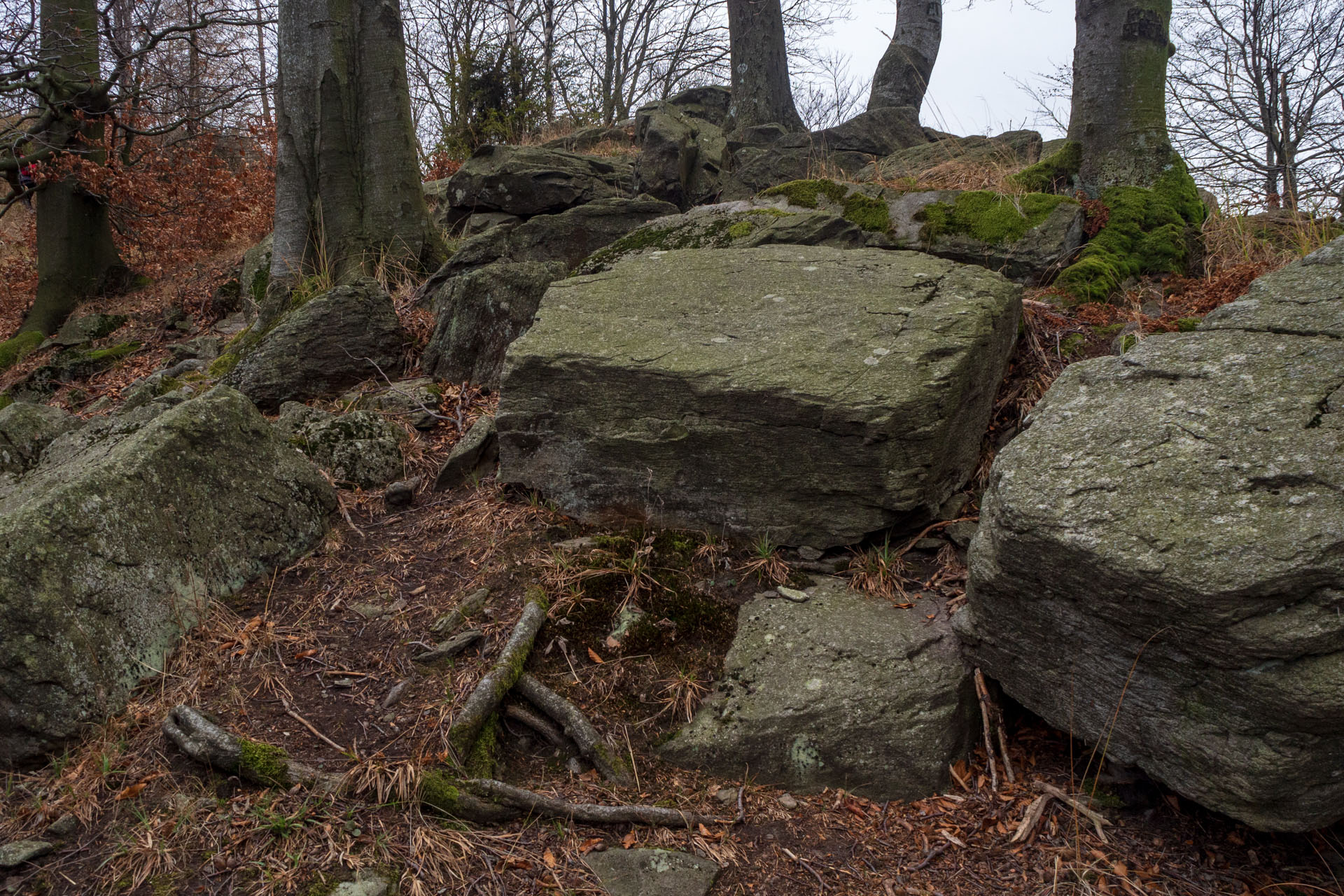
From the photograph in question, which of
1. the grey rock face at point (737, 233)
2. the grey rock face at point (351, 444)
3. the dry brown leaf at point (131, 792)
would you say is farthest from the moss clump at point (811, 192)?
the dry brown leaf at point (131, 792)

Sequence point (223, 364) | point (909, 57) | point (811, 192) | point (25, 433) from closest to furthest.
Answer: point (25, 433) < point (811, 192) < point (223, 364) < point (909, 57)

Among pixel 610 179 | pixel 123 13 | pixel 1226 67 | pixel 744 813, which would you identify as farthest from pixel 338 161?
pixel 1226 67

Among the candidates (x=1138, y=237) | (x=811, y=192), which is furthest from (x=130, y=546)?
(x=1138, y=237)

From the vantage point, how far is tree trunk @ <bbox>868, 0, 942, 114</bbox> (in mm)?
12617

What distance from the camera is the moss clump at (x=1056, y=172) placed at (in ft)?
21.3

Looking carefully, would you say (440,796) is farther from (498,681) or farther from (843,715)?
(843,715)

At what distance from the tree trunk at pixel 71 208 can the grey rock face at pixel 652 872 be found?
11412mm

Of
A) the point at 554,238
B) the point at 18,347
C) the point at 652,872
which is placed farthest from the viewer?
the point at 18,347

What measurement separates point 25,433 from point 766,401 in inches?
194

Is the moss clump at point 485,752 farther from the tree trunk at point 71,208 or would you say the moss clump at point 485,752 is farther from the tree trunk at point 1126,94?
the tree trunk at point 71,208

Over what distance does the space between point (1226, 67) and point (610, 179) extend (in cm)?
1283

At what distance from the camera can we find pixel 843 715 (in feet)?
10.3

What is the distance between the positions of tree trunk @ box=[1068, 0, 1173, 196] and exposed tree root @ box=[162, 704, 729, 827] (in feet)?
19.2

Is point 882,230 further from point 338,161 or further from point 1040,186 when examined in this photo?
point 338,161
